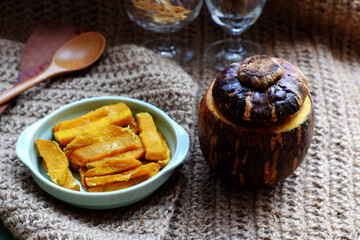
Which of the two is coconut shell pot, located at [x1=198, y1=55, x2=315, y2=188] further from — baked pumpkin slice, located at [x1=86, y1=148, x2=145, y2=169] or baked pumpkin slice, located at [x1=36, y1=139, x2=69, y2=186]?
baked pumpkin slice, located at [x1=36, y1=139, x2=69, y2=186]

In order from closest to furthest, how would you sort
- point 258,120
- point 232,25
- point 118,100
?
1. point 258,120
2. point 118,100
3. point 232,25

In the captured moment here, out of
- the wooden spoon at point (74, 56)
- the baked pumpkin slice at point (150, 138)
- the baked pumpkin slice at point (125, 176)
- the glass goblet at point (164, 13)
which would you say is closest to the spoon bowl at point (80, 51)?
the wooden spoon at point (74, 56)

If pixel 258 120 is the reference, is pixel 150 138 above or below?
below

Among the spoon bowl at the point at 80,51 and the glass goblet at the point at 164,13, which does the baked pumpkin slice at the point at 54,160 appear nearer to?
the spoon bowl at the point at 80,51

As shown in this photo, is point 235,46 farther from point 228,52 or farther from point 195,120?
point 195,120

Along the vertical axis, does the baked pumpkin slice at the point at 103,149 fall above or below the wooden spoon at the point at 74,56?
below

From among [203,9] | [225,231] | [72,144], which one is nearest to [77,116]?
[72,144]

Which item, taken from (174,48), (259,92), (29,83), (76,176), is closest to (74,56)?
(29,83)

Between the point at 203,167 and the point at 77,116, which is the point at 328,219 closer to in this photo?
Result: the point at 203,167
